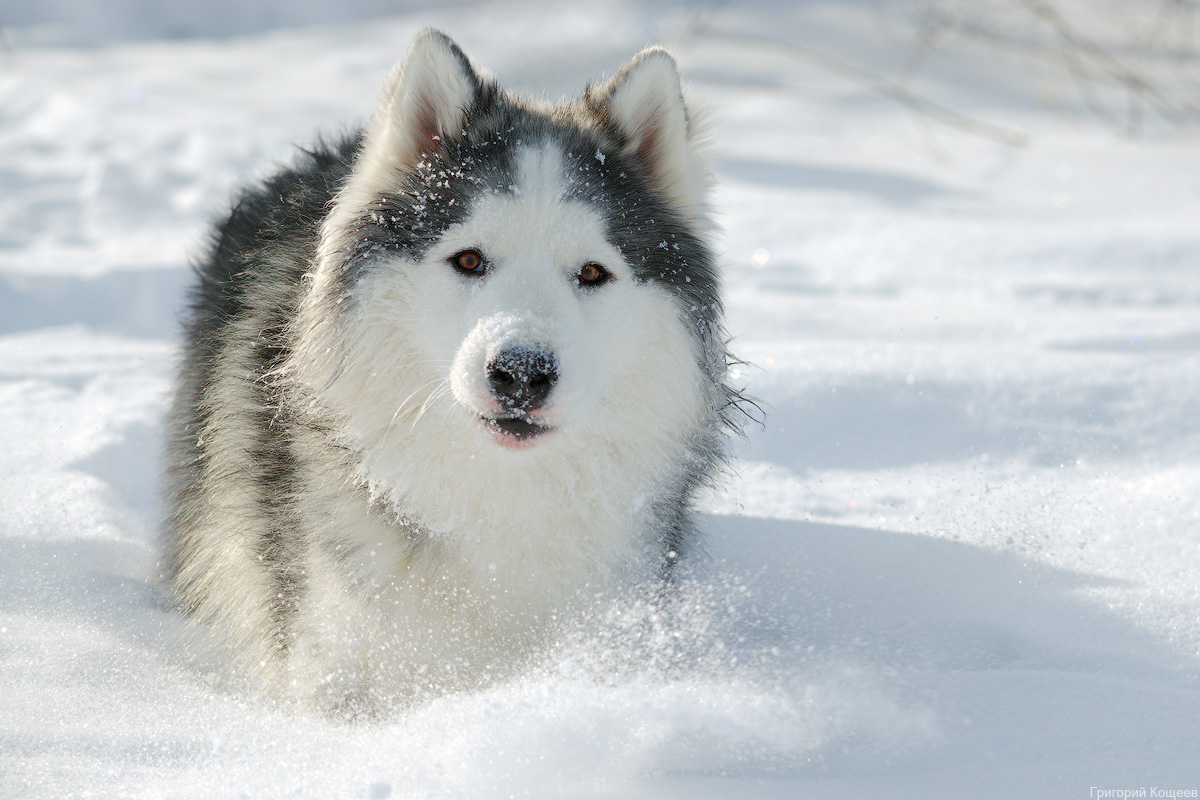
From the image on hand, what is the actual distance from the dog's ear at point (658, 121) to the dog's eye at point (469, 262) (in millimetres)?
530

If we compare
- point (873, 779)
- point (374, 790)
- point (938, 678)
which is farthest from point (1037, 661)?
point (374, 790)

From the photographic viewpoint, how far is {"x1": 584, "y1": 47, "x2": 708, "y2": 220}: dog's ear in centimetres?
223

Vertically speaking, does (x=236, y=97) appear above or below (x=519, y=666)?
above

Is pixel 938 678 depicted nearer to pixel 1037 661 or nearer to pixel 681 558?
pixel 1037 661

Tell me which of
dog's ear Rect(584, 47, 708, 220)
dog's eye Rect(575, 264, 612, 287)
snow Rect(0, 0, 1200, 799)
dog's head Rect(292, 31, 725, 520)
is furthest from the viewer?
dog's ear Rect(584, 47, 708, 220)

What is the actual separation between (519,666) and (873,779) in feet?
2.47

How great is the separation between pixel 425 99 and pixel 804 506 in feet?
5.69

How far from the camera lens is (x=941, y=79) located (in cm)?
897

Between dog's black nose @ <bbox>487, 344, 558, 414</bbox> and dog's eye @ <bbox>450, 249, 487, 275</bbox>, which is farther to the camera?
dog's eye @ <bbox>450, 249, 487, 275</bbox>

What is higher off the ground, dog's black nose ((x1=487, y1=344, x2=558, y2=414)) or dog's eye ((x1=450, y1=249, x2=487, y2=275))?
dog's eye ((x1=450, y1=249, x2=487, y2=275))

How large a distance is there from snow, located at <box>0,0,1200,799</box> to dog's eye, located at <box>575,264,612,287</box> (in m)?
0.75

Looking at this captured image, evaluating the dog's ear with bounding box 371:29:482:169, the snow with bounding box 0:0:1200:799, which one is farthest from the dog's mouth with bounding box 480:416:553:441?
the dog's ear with bounding box 371:29:482:169

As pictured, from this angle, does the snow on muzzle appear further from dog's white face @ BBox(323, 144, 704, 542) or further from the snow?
the snow

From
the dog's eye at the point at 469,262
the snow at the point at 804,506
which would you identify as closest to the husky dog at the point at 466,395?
the dog's eye at the point at 469,262
